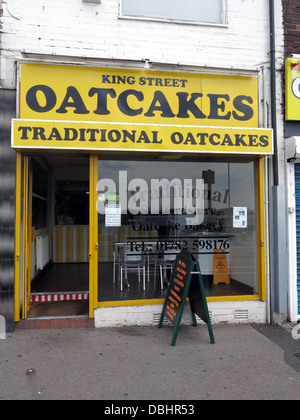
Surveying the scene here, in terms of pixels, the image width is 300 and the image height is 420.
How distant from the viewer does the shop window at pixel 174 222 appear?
520 centimetres

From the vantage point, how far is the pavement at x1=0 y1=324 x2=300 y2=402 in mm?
3096

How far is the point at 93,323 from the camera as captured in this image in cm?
479

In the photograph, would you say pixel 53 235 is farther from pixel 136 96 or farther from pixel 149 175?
pixel 136 96

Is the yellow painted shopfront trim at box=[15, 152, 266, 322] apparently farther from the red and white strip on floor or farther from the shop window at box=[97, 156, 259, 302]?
the red and white strip on floor

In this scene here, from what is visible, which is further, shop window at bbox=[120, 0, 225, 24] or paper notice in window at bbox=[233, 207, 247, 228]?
paper notice in window at bbox=[233, 207, 247, 228]

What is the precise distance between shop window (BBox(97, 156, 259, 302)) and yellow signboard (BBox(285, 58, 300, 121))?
3.25 ft

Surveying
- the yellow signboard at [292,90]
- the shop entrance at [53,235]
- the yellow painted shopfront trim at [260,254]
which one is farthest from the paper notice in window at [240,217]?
the shop entrance at [53,235]

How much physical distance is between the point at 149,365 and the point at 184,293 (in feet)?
3.23

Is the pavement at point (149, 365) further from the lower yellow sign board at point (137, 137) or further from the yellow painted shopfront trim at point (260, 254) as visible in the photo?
the lower yellow sign board at point (137, 137)

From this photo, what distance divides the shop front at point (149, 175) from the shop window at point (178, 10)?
1038 mm

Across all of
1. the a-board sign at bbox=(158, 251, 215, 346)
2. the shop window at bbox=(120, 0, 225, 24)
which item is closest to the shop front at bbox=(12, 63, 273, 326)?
the a-board sign at bbox=(158, 251, 215, 346)

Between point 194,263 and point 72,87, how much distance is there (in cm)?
309

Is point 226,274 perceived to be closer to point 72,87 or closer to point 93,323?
point 93,323

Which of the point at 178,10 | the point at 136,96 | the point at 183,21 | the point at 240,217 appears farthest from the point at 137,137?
the point at 178,10
